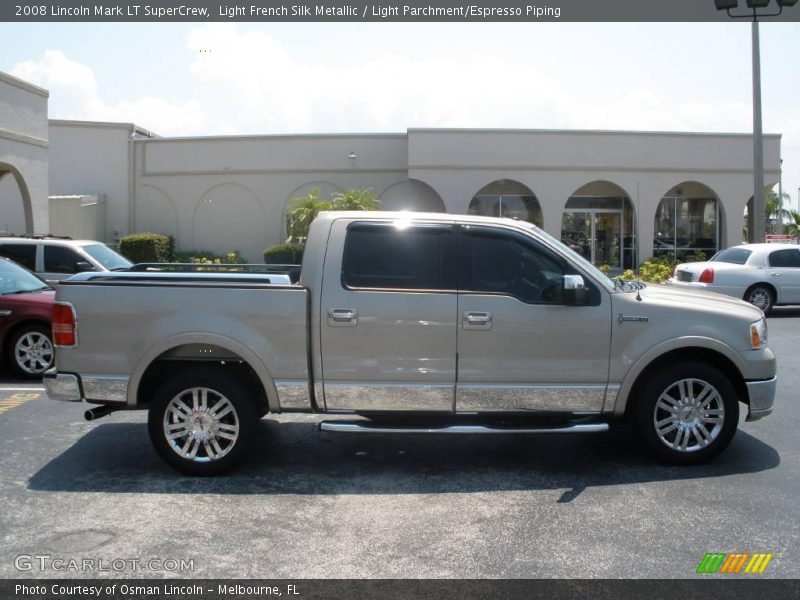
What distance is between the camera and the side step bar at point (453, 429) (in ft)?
19.6

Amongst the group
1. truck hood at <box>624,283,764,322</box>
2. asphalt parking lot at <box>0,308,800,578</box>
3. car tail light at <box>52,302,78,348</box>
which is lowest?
asphalt parking lot at <box>0,308,800,578</box>

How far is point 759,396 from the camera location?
6324mm

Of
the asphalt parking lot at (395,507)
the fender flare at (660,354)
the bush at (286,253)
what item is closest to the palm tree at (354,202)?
the bush at (286,253)

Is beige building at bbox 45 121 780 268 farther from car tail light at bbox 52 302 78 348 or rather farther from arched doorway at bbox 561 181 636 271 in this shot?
car tail light at bbox 52 302 78 348

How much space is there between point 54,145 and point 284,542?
2936 cm

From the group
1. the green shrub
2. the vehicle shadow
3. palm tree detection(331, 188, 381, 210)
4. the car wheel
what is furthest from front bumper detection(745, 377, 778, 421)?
palm tree detection(331, 188, 381, 210)

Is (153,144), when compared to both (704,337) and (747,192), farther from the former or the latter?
(704,337)

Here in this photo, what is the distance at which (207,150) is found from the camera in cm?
2977

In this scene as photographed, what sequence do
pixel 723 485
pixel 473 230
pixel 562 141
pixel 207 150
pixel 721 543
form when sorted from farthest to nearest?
1. pixel 207 150
2. pixel 562 141
3. pixel 473 230
4. pixel 723 485
5. pixel 721 543

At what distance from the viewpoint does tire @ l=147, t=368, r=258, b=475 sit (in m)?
6.09

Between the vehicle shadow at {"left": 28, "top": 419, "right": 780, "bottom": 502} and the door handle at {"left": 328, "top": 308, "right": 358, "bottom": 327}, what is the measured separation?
1.22m

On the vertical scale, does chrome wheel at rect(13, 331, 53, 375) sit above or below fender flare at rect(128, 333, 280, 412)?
below

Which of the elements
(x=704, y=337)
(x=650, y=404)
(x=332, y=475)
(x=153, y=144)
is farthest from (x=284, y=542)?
(x=153, y=144)

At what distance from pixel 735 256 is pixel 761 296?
1057mm
